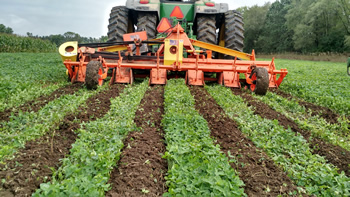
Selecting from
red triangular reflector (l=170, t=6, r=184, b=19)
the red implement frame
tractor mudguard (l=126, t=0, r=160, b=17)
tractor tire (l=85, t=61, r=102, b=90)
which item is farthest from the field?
red triangular reflector (l=170, t=6, r=184, b=19)

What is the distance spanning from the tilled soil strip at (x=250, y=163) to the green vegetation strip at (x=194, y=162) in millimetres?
154

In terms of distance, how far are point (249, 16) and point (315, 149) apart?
58227 millimetres

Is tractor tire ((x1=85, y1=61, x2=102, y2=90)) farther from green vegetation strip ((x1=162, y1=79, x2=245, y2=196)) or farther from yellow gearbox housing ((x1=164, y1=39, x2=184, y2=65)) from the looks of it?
green vegetation strip ((x1=162, y1=79, x2=245, y2=196))

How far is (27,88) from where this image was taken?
6289mm

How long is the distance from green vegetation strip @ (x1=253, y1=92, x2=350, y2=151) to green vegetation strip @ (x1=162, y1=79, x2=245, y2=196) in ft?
5.93

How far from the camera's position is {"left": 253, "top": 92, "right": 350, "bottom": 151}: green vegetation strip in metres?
3.81

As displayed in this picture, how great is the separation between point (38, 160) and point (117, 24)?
6.85m

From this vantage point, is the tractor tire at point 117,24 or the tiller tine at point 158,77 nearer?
the tiller tine at point 158,77

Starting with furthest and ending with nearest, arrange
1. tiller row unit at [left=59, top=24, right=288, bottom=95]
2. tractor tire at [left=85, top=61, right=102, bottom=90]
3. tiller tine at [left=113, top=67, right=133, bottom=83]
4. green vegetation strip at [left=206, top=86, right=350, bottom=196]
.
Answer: tiller tine at [left=113, top=67, right=133, bottom=83] < tiller row unit at [left=59, top=24, right=288, bottom=95] < tractor tire at [left=85, top=61, right=102, bottom=90] < green vegetation strip at [left=206, top=86, right=350, bottom=196]

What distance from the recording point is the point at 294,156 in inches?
119

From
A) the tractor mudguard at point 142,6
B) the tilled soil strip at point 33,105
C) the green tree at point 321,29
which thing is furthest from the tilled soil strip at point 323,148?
the green tree at point 321,29

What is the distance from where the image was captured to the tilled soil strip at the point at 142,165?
2271 millimetres

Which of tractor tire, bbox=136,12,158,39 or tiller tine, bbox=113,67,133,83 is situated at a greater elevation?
tractor tire, bbox=136,12,158,39

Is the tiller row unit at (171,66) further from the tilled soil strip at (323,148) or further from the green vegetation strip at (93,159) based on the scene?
the green vegetation strip at (93,159)
